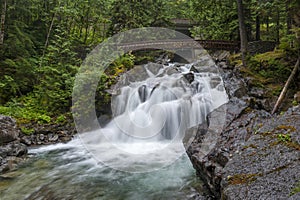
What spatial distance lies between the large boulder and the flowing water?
2.78ft

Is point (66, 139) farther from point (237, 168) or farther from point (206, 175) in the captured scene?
point (237, 168)

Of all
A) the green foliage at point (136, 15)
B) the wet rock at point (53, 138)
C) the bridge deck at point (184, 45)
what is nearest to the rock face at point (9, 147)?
the wet rock at point (53, 138)

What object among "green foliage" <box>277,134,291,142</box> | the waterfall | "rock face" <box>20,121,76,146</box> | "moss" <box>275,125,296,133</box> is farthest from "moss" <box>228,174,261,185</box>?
"rock face" <box>20,121,76,146</box>

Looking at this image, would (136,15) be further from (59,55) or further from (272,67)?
(272,67)

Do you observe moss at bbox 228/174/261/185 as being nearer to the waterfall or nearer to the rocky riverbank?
the waterfall

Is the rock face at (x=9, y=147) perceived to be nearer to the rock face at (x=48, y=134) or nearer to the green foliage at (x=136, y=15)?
the rock face at (x=48, y=134)

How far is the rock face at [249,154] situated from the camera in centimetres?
325

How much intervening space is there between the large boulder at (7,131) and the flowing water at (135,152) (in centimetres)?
85

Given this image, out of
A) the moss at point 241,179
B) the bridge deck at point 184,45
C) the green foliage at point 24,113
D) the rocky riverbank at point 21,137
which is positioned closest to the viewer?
the moss at point 241,179

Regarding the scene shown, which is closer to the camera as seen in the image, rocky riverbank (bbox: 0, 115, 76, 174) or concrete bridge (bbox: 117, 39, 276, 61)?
rocky riverbank (bbox: 0, 115, 76, 174)

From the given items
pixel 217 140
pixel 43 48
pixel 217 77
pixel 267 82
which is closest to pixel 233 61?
pixel 217 77

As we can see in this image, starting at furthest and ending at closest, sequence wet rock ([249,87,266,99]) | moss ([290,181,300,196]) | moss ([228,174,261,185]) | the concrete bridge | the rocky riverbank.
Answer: the concrete bridge < wet rock ([249,87,266,99]) < the rocky riverbank < moss ([228,174,261,185]) < moss ([290,181,300,196])

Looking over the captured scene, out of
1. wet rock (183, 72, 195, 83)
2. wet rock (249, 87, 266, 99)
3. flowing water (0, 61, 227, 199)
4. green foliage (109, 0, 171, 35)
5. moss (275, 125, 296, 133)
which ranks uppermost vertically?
green foliage (109, 0, 171, 35)

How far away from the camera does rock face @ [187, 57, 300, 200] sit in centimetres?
325
